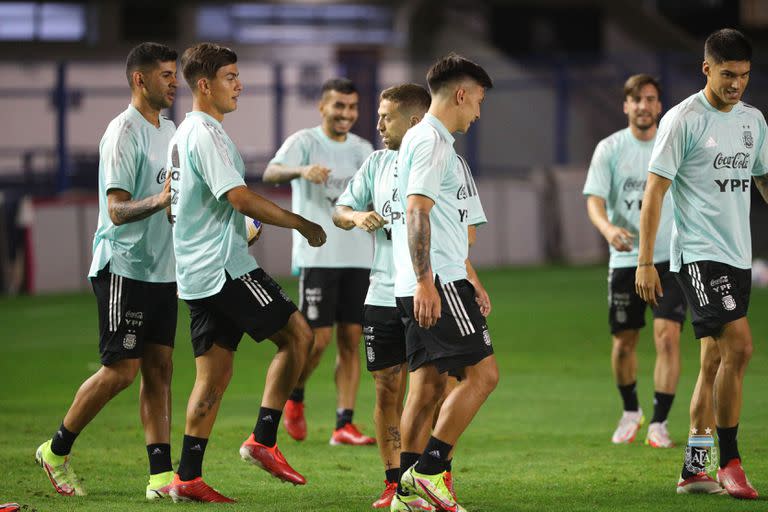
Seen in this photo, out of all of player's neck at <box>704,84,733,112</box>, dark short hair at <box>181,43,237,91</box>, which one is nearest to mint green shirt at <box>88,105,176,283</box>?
dark short hair at <box>181,43,237,91</box>

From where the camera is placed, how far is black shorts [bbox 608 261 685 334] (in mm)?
8969

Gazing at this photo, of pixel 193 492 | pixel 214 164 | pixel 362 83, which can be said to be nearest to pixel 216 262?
pixel 214 164

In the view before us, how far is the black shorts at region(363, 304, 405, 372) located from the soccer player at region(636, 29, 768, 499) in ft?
4.30

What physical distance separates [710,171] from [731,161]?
0.41ft

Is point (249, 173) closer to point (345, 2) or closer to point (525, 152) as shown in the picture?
point (525, 152)

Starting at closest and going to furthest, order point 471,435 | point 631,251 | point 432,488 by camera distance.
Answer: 1. point 432,488
2. point 631,251
3. point 471,435

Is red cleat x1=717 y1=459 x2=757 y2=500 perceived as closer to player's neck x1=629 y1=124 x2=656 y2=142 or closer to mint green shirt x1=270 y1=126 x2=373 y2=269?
player's neck x1=629 y1=124 x2=656 y2=142

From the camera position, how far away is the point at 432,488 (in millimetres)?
6207

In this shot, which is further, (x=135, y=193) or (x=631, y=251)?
(x=631, y=251)

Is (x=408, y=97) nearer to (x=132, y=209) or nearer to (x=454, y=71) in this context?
(x=454, y=71)

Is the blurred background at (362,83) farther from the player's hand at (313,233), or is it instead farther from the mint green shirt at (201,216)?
the player's hand at (313,233)

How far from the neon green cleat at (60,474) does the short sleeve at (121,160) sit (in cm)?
150

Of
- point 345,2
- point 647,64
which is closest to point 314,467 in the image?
point 647,64

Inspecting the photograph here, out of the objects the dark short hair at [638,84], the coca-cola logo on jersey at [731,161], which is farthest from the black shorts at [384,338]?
the dark short hair at [638,84]
